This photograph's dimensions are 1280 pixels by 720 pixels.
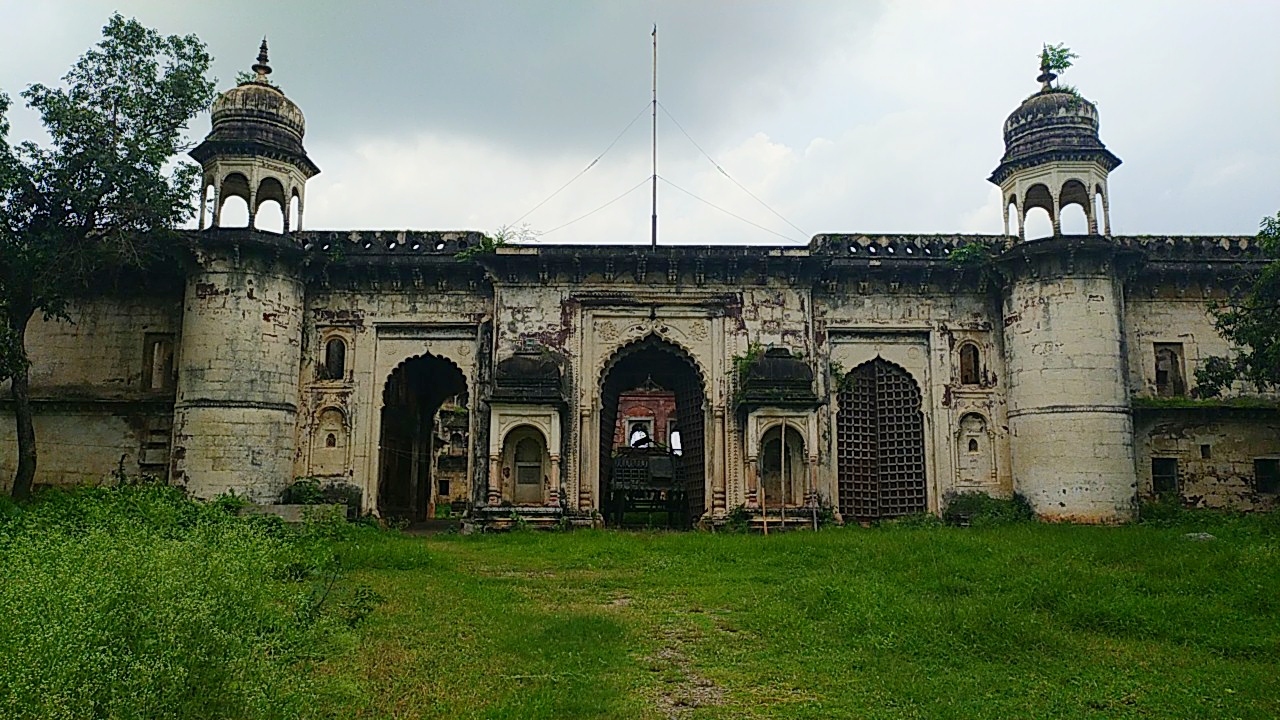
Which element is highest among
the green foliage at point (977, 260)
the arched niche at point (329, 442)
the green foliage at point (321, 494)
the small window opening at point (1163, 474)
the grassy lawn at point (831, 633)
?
the green foliage at point (977, 260)

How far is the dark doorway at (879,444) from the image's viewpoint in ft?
65.9

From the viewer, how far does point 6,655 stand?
462 centimetres

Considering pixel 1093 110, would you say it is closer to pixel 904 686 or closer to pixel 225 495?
pixel 904 686

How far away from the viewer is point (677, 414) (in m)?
22.0

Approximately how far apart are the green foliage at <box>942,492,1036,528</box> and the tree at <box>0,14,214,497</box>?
53.3ft

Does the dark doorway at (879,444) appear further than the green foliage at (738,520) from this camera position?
Yes

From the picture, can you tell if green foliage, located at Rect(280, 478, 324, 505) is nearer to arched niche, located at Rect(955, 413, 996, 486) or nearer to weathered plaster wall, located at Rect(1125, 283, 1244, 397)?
arched niche, located at Rect(955, 413, 996, 486)

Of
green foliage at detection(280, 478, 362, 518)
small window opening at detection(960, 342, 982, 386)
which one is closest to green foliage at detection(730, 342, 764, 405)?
small window opening at detection(960, 342, 982, 386)

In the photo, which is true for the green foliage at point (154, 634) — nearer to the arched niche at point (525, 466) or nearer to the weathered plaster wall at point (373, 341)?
the arched niche at point (525, 466)

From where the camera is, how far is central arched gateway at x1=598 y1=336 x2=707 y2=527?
20.2m

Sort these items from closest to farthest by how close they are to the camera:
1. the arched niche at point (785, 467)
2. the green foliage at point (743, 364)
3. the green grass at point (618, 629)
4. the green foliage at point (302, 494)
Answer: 1. the green grass at point (618, 629)
2. the green foliage at point (302, 494)
3. the arched niche at point (785, 467)
4. the green foliage at point (743, 364)

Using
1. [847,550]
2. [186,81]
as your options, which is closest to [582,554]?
[847,550]

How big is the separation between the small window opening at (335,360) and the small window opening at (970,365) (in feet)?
42.9

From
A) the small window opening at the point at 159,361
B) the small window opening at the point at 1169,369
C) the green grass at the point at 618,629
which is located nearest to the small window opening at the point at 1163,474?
the small window opening at the point at 1169,369
